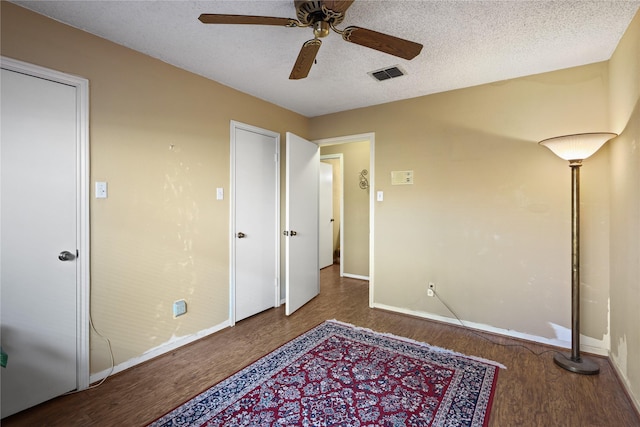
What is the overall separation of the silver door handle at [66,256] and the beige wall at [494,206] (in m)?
2.84

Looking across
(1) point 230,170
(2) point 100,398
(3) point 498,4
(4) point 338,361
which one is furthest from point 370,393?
(3) point 498,4

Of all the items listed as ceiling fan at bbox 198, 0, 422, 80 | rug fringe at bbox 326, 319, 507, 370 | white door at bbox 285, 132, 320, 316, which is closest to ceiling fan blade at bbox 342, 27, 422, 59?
ceiling fan at bbox 198, 0, 422, 80

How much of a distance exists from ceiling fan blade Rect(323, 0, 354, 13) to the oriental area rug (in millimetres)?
2245

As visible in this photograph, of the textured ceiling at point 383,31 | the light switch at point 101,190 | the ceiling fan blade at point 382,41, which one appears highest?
the textured ceiling at point 383,31

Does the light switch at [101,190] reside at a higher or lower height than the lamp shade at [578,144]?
lower

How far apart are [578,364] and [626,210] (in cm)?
120

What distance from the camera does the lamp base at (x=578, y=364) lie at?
2.18m

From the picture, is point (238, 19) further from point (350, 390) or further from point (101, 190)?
point (350, 390)

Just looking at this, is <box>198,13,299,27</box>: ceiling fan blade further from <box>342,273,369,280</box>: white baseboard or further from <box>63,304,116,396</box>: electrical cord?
<box>342,273,369,280</box>: white baseboard

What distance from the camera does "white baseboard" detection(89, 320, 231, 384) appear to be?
212cm

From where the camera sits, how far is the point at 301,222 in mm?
3592

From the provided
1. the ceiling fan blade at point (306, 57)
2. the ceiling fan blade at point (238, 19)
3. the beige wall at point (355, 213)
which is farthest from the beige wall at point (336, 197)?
the ceiling fan blade at point (238, 19)

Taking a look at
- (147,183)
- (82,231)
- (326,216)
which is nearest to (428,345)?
(147,183)

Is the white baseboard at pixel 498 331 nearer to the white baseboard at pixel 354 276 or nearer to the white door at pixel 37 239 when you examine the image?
the white baseboard at pixel 354 276
